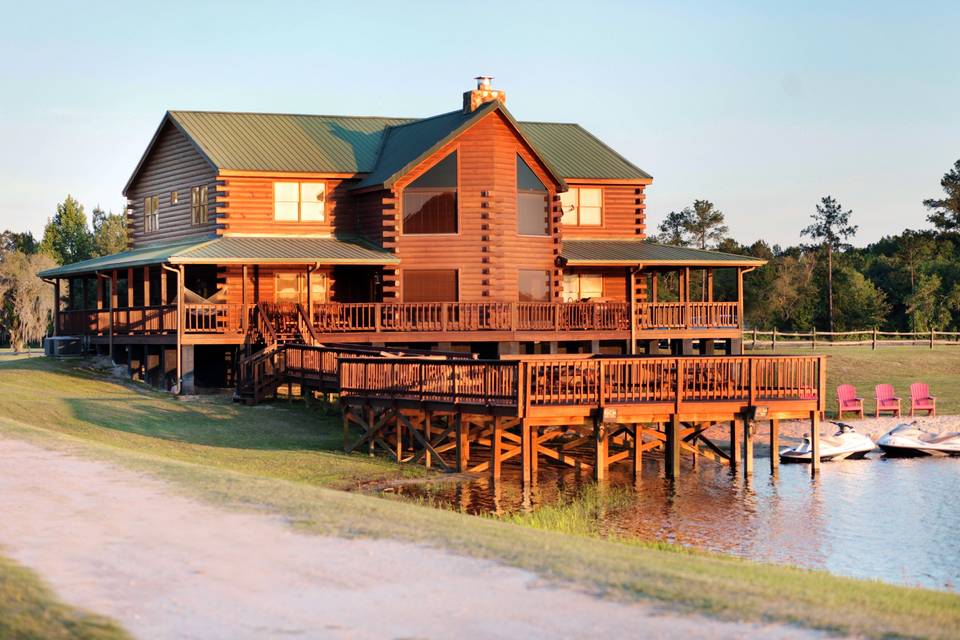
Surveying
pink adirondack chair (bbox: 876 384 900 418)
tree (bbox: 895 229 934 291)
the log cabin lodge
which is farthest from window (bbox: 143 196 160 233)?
tree (bbox: 895 229 934 291)

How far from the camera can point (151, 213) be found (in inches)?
1932

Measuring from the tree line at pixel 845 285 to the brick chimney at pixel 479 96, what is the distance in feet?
133

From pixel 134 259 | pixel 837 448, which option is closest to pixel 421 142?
pixel 134 259

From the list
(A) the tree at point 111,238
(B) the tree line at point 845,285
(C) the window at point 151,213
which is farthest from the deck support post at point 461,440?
(A) the tree at point 111,238

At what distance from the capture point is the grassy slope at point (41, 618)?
9742 millimetres

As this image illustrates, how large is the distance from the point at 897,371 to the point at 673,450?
28986 millimetres

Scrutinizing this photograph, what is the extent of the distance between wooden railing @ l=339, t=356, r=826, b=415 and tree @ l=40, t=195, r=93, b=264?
3223 inches

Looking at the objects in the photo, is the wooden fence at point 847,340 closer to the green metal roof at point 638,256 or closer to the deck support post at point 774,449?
the green metal roof at point 638,256

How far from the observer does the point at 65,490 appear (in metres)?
17.0

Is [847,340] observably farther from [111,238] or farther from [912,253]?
[111,238]

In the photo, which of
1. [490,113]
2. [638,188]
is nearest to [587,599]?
[490,113]

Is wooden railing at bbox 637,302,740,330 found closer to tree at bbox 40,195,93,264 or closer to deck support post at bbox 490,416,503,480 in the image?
deck support post at bbox 490,416,503,480

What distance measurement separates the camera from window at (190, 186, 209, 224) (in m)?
44.5

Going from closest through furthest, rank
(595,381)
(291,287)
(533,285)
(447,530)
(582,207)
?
(447,530) → (595,381) → (291,287) → (533,285) → (582,207)
